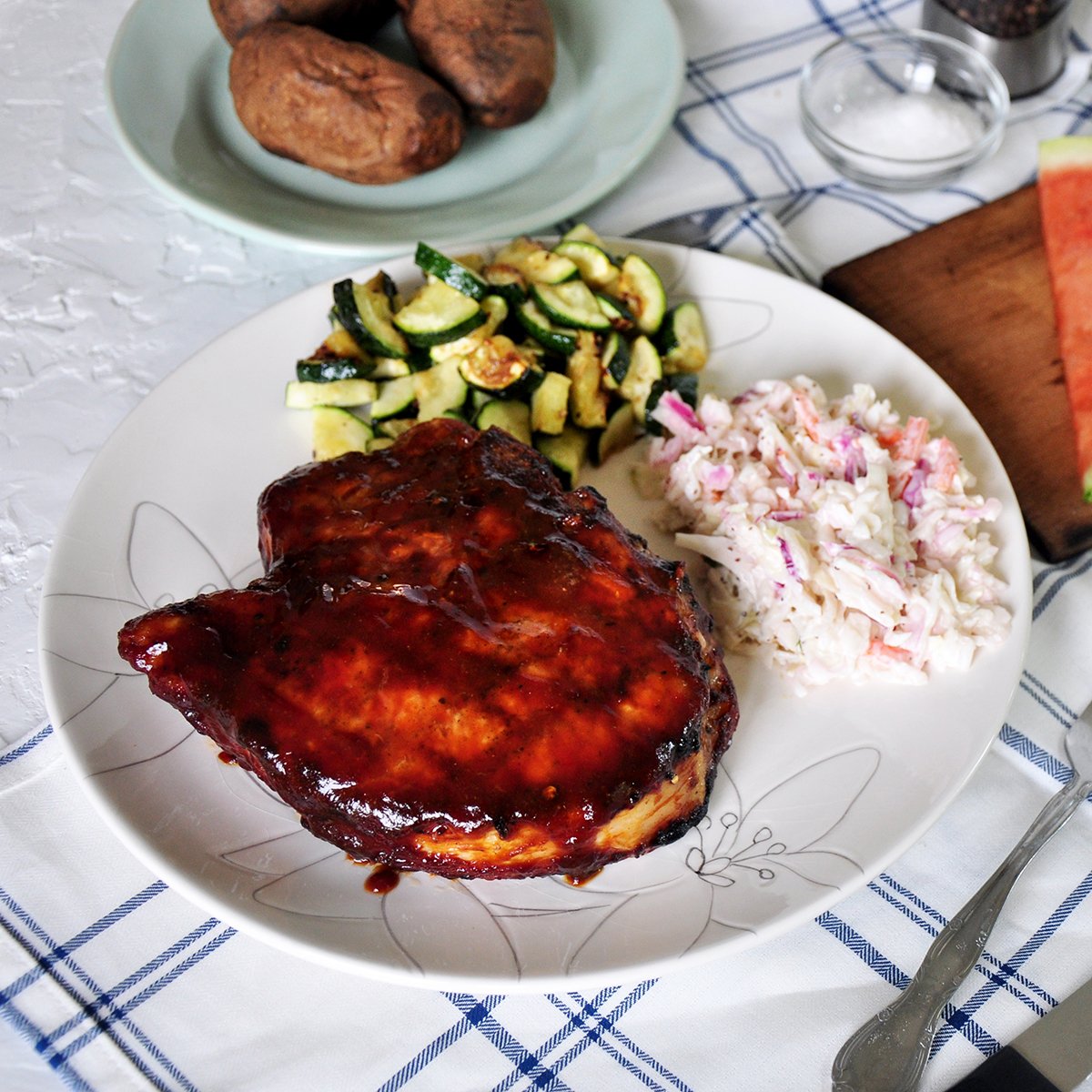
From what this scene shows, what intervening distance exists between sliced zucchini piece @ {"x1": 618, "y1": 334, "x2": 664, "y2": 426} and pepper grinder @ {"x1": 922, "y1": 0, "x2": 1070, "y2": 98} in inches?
97.8

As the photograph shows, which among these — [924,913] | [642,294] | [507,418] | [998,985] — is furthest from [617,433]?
[998,985]

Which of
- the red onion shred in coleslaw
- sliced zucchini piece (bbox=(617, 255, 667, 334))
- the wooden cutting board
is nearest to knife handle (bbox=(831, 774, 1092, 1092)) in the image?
the red onion shred in coleslaw

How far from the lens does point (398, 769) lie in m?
2.70

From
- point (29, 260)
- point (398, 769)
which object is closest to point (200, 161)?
point (29, 260)

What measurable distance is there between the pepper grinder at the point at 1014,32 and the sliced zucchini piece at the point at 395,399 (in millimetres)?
3092

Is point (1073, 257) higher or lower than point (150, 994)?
lower

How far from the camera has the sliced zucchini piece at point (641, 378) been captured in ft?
12.9

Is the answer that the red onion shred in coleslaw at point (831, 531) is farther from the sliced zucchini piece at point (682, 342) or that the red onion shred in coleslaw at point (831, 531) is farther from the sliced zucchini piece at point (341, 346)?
the sliced zucchini piece at point (341, 346)

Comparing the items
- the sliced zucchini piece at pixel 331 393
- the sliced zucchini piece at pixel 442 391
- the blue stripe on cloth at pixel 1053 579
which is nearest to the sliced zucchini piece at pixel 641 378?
the sliced zucchini piece at pixel 442 391

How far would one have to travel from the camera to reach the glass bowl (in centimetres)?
495

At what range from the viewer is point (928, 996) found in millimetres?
2916

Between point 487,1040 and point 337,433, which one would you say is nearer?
point 487,1040

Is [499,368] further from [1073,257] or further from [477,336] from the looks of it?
[1073,257]

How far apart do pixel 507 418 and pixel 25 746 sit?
1.73 meters
